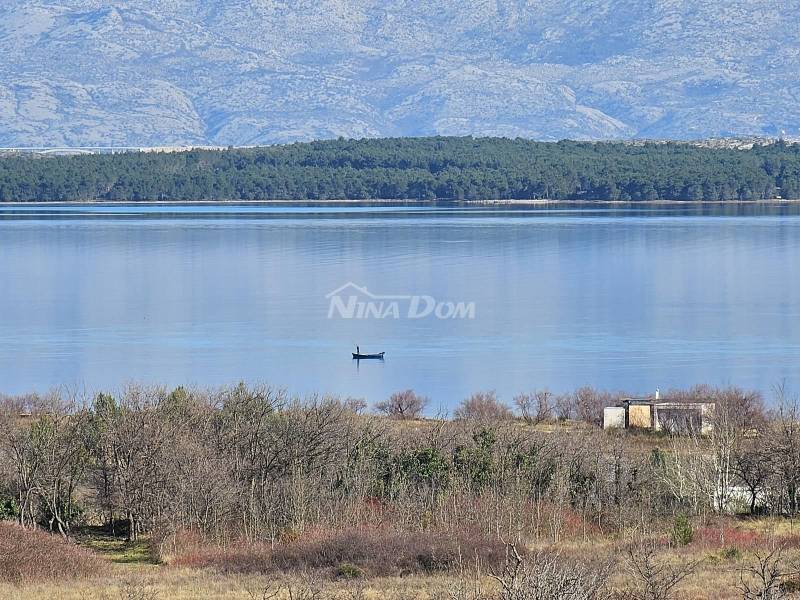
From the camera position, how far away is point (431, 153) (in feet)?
405

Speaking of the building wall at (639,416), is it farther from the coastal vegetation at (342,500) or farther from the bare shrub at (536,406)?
the coastal vegetation at (342,500)

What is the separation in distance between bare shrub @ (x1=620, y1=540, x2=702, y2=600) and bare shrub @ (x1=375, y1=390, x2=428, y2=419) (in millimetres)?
10601

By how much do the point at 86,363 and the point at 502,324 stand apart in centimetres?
1039

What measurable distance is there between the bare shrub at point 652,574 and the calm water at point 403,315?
42.6ft

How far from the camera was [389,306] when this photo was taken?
3947 centimetres

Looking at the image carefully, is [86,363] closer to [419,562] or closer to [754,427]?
[754,427]

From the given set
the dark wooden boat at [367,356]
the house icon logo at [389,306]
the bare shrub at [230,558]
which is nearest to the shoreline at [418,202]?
the house icon logo at [389,306]

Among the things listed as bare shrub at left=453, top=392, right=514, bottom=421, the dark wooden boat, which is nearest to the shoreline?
the dark wooden boat

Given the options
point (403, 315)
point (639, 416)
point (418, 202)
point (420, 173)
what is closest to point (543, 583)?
point (639, 416)

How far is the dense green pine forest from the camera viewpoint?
104 m

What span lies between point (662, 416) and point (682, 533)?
26.6 feet

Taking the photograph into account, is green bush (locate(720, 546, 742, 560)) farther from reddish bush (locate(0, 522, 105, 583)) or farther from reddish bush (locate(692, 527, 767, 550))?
reddish bush (locate(0, 522, 105, 583))

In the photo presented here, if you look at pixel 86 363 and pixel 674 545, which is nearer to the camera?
pixel 674 545

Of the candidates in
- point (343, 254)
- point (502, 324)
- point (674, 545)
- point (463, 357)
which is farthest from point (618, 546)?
point (343, 254)
